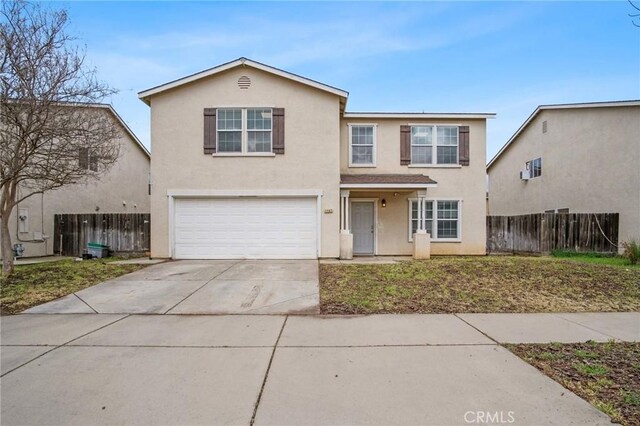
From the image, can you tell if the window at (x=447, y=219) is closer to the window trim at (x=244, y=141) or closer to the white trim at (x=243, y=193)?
the white trim at (x=243, y=193)

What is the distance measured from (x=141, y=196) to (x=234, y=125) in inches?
412

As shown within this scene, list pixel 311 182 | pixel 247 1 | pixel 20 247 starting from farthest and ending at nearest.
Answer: pixel 20 247 < pixel 311 182 < pixel 247 1

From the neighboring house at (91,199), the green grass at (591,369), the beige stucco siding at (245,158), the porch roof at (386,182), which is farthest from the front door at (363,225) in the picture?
the green grass at (591,369)

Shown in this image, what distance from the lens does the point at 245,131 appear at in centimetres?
1275

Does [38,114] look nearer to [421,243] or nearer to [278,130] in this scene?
[278,130]

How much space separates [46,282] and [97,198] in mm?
10436

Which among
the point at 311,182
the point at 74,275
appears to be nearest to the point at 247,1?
the point at 311,182

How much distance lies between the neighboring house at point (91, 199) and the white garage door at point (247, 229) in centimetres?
329

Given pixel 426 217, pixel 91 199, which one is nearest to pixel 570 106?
pixel 426 217

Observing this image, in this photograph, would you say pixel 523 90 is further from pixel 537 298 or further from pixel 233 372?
pixel 233 372

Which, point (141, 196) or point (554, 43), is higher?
point (554, 43)

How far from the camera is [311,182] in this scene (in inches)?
498

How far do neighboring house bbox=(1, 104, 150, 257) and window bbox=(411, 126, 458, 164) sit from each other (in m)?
10.9

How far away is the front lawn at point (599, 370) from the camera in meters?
3.09
